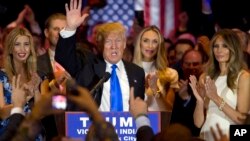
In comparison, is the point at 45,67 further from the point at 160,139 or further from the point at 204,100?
the point at 160,139

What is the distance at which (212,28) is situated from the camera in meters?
11.9

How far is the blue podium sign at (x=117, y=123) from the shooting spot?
21.7 ft

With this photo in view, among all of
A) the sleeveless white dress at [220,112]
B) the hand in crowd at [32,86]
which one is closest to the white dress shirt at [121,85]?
the hand in crowd at [32,86]

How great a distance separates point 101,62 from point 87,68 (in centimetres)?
12

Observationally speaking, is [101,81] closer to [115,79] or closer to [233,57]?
[115,79]

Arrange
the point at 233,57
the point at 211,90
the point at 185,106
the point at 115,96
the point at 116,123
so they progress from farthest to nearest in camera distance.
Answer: the point at 185,106, the point at 233,57, the point at 211,90, the point at 115,96, the point at 116,123

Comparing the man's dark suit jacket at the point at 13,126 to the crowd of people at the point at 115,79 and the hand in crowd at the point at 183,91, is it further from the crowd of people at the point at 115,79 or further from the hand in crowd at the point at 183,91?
→ the hand in crowd at the point at 183,91

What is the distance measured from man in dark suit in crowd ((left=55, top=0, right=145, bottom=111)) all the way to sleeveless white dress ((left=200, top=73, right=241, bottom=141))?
53 cm

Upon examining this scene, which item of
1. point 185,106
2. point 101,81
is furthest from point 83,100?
point 185,106

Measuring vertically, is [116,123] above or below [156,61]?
below

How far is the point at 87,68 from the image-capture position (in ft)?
24.6

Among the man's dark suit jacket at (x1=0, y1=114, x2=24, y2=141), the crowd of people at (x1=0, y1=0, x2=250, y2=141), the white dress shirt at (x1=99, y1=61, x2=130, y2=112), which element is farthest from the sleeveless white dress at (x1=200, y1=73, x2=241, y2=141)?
the man's dark suit jacket at (x1=0, y1=114, x2=24, y2=141)

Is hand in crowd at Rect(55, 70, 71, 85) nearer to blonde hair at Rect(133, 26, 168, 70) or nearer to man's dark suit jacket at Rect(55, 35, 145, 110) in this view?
man's dark suit jacket at Rect(55, 35, 145, 110)

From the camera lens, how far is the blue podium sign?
662 cm
